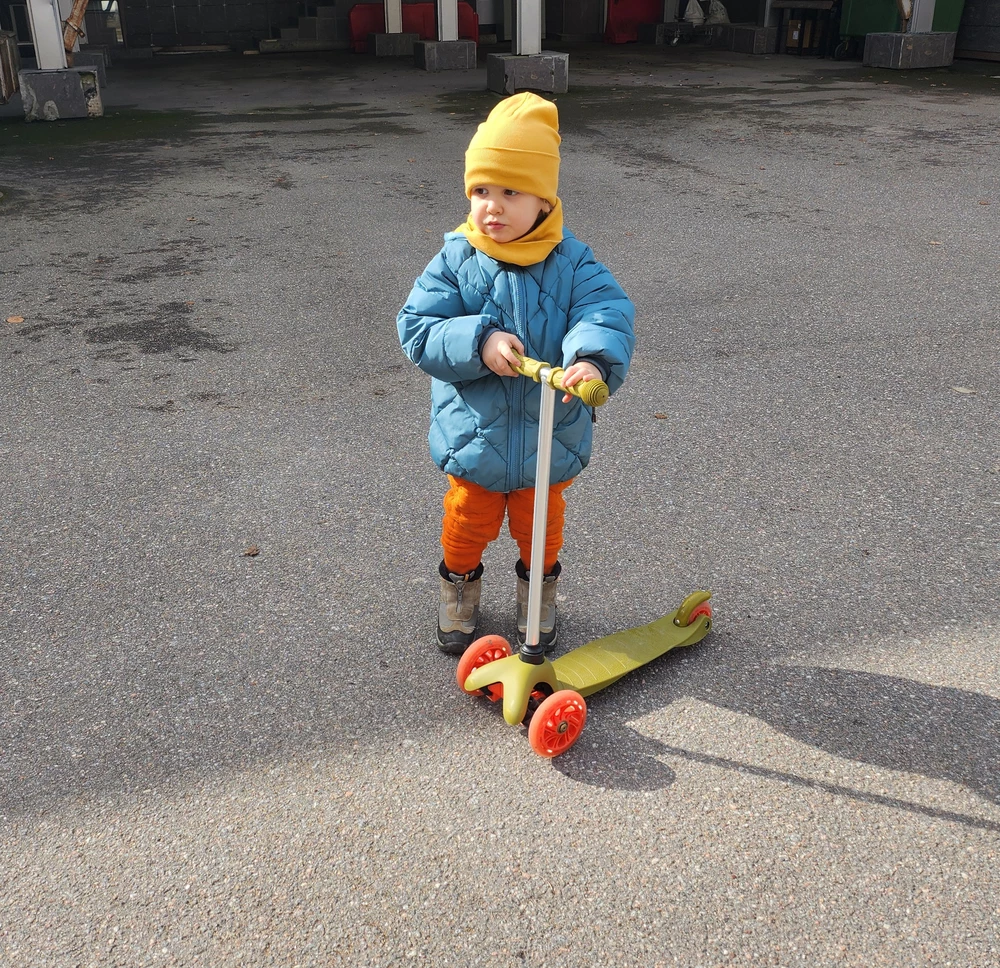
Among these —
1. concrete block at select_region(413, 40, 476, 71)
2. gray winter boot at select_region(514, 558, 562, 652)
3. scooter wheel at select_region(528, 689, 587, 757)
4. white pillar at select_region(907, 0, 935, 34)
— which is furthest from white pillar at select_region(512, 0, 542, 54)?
scooter wheel at select_region(528, 689, 587, 757)

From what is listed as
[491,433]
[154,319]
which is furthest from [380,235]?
[491,433]

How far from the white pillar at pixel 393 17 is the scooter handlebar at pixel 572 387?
21.6m

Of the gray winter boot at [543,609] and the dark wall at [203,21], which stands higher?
the dark wall at [203,21]

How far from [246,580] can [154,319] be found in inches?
118

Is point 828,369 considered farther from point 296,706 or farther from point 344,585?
point 296,706

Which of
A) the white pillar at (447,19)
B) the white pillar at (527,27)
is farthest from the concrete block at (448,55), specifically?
the white pillar at (527,27)

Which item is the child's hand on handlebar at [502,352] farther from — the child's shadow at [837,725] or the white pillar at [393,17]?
the white pillar at [393,17]

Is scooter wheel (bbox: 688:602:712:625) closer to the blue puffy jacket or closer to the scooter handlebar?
the blue puffy jacket

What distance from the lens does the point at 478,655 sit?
2.68 metres

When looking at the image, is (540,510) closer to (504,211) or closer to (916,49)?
(504,211)

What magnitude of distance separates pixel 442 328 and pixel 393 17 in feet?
71.0

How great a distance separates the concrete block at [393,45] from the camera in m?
21.5

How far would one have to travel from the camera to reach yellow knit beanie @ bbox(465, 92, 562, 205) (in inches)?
90.4

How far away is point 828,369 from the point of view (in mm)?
4902
